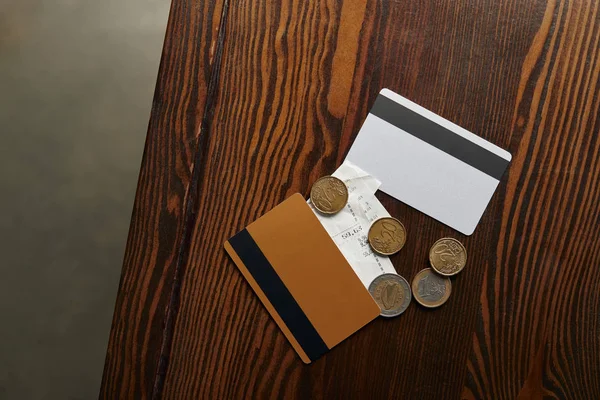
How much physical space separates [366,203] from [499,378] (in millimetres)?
322

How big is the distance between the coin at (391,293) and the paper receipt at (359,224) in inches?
0.4

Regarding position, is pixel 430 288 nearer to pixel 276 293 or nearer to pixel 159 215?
pixel 276 293

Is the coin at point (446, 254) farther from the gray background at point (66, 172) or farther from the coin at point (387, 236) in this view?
the gray background at point (66, 172)

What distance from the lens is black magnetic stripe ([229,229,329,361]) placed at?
70 centimetres

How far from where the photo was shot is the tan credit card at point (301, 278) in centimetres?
70

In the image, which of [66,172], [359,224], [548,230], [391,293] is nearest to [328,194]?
[359,224]

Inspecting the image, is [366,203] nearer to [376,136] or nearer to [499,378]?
[376,136]

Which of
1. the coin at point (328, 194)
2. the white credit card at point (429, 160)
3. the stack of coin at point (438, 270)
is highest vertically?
the white credit card at point (429, 160)

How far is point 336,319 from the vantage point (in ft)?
2.29

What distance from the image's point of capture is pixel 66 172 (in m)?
0.93

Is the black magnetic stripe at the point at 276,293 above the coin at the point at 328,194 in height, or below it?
below

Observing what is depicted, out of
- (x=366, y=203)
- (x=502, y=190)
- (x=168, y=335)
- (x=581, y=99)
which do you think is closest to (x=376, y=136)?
(x=366, y=203)

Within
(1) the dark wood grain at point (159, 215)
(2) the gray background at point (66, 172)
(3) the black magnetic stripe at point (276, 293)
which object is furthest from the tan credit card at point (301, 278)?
(2) the gray background at point (66, 172)

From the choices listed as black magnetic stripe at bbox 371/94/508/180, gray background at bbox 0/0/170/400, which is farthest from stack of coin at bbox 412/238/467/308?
gray background at bbox 0/0/170/400
